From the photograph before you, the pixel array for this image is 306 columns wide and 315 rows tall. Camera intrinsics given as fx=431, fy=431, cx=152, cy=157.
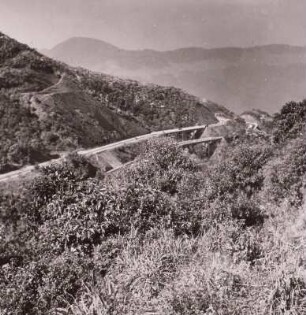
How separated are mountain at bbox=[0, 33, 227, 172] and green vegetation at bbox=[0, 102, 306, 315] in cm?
3517

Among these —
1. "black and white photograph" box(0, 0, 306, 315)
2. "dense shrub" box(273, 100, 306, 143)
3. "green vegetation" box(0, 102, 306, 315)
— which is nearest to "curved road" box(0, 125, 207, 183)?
"black and white photograph" box(0, 0, 306, 315)

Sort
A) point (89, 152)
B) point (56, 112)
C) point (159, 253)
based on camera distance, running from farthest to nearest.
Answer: point (56, 112), point (89, 152), point (159, 253)

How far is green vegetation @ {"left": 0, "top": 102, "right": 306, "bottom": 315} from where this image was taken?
29.5 ft

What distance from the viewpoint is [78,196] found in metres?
21.1

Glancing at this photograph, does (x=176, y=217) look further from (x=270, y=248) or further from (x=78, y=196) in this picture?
(x=270, y=248)

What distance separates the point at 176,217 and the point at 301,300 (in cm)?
1151

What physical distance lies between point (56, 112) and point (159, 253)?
64.7 meters

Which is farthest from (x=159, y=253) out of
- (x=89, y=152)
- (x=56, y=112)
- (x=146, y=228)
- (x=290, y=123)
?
(x=56, y=112)

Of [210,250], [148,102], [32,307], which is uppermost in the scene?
[148,102]

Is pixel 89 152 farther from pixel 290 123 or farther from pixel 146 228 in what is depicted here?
pixel 146 228

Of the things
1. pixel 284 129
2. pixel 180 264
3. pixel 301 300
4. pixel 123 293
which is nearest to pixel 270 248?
pixel 180 264

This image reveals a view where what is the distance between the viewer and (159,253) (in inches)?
476

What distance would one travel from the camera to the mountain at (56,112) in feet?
→ 214

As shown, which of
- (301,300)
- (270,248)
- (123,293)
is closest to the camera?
(301,300)
